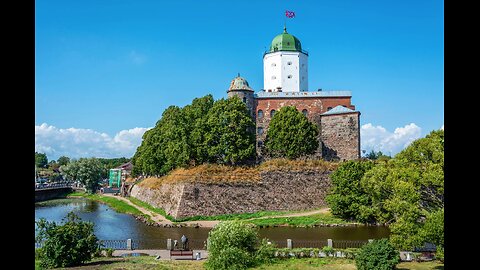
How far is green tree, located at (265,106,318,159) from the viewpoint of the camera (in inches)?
1719

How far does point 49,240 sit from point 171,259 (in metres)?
5.00

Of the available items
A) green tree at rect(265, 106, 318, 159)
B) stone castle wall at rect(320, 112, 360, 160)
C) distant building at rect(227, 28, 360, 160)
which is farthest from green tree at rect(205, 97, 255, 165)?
stone castle wall at rect(320, 112, 360, 160)

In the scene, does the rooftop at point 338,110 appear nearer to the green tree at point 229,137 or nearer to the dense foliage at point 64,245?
the green tree at point 229,137

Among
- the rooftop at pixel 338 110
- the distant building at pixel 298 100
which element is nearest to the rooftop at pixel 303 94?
the distant building at pixel 298 100

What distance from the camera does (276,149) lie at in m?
44.4

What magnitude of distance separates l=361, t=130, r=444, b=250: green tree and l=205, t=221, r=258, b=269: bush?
5.72 m

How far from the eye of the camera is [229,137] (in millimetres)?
41562

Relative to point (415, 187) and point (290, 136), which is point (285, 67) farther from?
point (415, 187)

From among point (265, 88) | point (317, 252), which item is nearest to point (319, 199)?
point (317, 252)

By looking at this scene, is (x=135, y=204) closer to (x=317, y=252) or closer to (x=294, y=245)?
(x=294, y=245)

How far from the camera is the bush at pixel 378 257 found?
16.8 metres

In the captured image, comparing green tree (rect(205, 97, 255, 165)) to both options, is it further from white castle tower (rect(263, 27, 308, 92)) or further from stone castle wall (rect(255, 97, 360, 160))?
white castle tower (rect(263, 27, 308, 92))

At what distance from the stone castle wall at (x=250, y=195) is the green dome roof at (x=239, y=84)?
1624 cm

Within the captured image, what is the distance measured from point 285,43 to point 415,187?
44166mm
